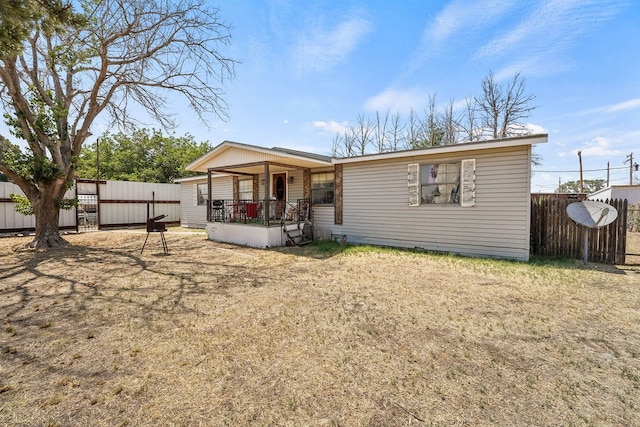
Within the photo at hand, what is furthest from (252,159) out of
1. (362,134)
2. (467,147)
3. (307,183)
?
(362,134)

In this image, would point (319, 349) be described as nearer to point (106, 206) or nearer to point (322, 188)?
point (322, 188)

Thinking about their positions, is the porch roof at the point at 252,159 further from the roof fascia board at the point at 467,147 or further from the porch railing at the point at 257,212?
the roof fascia board at the point at 467,147

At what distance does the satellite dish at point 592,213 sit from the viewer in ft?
21.1

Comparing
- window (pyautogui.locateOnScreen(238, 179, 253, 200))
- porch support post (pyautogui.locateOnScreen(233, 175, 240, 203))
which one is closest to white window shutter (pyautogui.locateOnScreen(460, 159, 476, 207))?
window (pyautogui.locateOnScreen(238, 179, 253, 200))

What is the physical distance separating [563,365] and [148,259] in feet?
26.7

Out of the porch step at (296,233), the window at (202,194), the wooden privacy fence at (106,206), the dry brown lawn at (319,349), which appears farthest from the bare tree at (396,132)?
the dry brown lawn at (319,349)

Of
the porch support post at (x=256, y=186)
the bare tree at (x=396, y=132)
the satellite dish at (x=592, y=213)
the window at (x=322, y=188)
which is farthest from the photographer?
the bare tree at (x=396, y=132)

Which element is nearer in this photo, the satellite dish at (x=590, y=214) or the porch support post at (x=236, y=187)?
the satellite dish at (x=590, y=214)

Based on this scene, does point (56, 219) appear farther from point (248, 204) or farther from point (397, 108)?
point (397, 108)

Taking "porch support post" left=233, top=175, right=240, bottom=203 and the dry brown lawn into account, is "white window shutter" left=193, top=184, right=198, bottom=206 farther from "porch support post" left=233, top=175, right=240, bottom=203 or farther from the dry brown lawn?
the dry brown lawn

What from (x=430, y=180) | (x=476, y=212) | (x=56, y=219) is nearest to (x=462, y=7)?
(x=430, y=180)

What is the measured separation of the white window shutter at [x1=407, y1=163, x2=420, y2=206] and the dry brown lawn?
3.32m

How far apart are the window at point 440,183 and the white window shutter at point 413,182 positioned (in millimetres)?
118

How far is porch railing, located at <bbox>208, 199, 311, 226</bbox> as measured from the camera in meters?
10.7
